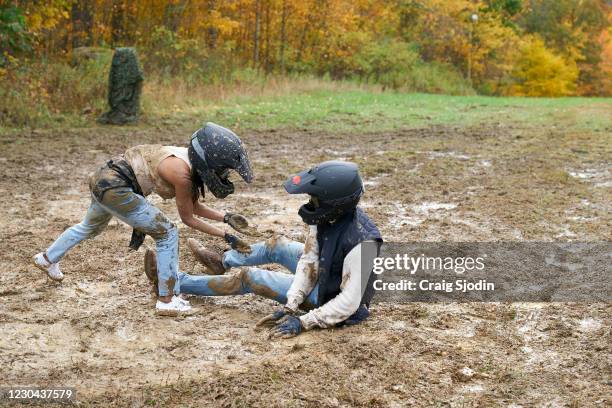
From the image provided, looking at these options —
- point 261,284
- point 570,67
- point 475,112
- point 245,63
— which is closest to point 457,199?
point 261,284

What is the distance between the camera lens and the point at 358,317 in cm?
495

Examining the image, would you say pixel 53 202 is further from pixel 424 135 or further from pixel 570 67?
pixel 570 67

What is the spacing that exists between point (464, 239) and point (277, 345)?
2991 millimetres

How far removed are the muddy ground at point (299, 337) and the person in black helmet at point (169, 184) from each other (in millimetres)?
424

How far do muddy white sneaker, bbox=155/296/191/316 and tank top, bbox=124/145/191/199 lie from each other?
0.74 m

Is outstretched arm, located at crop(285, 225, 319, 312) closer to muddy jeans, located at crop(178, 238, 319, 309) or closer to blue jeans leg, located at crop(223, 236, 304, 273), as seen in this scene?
muddy jeans, located at crop(178, 238, 319, 309)

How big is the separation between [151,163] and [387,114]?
1303 cm

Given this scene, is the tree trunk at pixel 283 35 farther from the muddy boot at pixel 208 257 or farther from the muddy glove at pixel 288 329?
the muddy glove at pixel 288 329

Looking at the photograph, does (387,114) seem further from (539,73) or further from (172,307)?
(539,73)

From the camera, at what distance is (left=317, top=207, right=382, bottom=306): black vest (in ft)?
15.4

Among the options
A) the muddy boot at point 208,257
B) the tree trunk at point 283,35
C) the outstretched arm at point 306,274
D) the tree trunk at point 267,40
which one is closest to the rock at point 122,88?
the muddy boot at point 208,257

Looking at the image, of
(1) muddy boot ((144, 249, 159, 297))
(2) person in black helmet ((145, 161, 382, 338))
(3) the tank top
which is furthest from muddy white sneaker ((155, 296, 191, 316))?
(3) the tank top

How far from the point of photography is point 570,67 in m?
44.8

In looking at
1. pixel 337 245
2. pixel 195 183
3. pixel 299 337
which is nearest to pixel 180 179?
pixel 195 183
